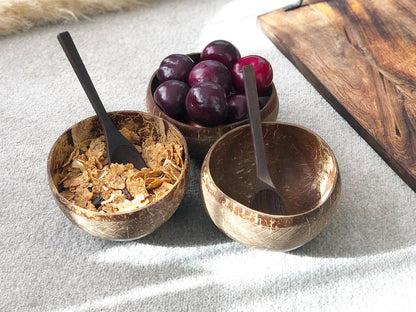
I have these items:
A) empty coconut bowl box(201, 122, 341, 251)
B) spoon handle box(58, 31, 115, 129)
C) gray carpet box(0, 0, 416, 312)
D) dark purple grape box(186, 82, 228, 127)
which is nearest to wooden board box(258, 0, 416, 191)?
gray carpet box(0, 0, 416, 312)

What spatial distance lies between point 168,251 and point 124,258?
6cm

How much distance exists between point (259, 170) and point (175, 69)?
0.20 meters

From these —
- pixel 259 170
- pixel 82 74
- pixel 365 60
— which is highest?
pixel 82 74

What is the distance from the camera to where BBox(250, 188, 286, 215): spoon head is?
61 cm

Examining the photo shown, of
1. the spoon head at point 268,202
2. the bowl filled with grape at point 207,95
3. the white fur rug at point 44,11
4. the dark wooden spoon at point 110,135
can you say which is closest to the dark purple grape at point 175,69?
the bowl filled with grape at point 207,95

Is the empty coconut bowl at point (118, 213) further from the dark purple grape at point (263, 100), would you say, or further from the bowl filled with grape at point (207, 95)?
the dark purple grape at point (263, 100)

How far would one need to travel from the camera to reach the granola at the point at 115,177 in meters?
0.60

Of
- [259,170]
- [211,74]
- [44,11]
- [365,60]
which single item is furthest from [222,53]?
[44,11]

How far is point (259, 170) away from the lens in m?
0.60

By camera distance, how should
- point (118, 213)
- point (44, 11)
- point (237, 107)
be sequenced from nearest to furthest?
point (118, 213) < point (237, 107) < point (44, 11)

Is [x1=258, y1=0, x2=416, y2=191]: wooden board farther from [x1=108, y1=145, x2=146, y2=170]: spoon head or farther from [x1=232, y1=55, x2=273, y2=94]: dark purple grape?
[x1=108, y1=145, x2=146, y2=170]: spoon head

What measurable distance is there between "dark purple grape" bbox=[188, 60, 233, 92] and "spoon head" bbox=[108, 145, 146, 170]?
12 cm

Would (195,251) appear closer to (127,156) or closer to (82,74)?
(127,156)

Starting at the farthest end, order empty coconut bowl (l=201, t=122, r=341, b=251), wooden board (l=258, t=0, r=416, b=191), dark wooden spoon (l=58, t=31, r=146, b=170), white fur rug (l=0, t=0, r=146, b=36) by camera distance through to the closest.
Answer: white fur rug (l=0, t=0, r=146, b=36) → wooden board (l=258, t=0, r=416, b=191) → dark wooden spoon (l=58, t=31, r=146, b=170) → empty coconut bowl (l=201, t=122, r=341, b=251)
